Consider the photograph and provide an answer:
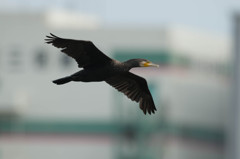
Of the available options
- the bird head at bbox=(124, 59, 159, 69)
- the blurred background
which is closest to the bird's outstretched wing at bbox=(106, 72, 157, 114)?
the bird head at bbox=(124, 59, 159, 69)

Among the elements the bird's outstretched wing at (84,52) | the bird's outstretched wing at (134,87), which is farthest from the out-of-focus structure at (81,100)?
the bird's outstretched wing at (84,52)

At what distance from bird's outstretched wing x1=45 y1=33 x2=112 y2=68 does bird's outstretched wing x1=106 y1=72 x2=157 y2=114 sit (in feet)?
6.00

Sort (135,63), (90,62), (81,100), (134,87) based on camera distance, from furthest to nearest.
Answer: (81,100), (134,87), (90,62), (135,63)

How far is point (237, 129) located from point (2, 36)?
1297 cm

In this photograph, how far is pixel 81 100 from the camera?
55.6 metres

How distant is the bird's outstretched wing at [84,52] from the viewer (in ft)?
63.4

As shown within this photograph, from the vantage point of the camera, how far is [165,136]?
57438mm

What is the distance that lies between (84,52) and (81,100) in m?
36.1

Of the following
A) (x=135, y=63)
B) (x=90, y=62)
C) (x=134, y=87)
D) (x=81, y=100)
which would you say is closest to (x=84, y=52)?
(x=90, y=62)

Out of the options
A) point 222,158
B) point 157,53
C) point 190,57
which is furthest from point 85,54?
point 222,158

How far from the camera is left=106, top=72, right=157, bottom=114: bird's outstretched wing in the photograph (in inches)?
843

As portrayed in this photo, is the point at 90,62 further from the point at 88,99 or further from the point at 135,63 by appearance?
the point at 88,99

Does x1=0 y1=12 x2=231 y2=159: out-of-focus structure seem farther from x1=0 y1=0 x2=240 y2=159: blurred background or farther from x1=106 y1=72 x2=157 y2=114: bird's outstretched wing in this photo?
x1=106 y1=72 x2=157 y2=114: bird's outstretched wing

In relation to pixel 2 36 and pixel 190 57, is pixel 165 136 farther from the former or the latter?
pixel 2 36
